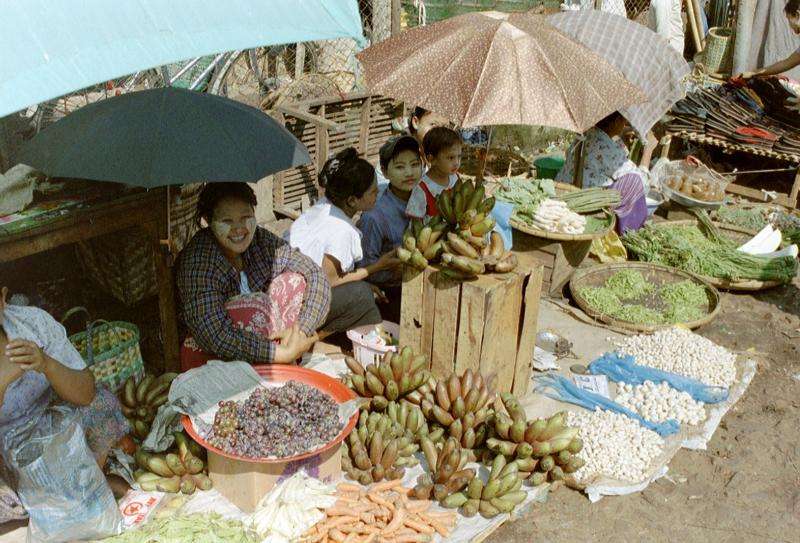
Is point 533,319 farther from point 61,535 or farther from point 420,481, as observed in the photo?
point 61,535

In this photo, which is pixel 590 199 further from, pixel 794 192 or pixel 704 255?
pixel 794 192

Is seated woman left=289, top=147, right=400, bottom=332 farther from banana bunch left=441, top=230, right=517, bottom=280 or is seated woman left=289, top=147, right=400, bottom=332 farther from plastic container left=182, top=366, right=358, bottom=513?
plastic container left=182, top=366, right=358, bottom=513

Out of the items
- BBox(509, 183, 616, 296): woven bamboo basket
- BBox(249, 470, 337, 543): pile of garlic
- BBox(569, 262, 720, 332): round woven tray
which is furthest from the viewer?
BBox(509, 183, 616, 296): woven bamboo basket

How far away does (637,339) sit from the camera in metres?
4.81

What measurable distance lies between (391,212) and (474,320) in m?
1.30

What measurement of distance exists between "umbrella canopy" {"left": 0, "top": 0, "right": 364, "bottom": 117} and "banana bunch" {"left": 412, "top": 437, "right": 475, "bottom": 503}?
198 cm

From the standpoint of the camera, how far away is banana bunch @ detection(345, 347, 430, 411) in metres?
3.66

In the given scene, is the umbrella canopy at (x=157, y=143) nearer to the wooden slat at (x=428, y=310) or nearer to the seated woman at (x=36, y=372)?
the seated woman at (x=36, y=372)

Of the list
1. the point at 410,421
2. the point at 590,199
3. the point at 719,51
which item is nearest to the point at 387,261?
the point at 410,421

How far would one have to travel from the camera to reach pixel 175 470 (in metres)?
3.20

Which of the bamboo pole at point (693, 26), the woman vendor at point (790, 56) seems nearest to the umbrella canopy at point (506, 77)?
the woman vendor at point (790, 56)

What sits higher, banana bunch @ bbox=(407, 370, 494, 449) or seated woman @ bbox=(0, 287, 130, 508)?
seated woman @ bbox=(0, 287, 130, 508)

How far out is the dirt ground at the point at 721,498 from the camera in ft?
10.9

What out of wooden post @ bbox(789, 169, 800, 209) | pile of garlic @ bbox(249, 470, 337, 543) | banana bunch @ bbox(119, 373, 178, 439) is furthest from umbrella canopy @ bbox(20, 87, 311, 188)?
wooden post @ bbox(789, 169, 800, 209)
